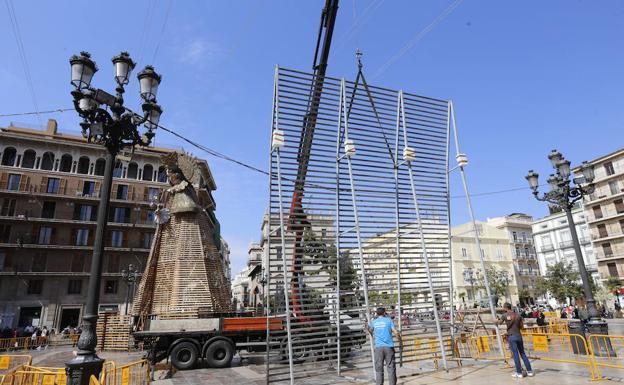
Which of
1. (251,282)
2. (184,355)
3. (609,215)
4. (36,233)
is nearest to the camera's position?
(184,355)

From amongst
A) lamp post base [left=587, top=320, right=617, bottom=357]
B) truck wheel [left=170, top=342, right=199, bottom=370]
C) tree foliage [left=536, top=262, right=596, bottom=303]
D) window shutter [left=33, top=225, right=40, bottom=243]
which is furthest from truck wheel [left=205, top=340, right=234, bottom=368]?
tree foliage [left=536, top=262, right=596, bottom=303]

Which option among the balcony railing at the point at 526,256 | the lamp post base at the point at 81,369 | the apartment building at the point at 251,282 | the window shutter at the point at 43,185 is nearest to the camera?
the lamp post base at the point at 81,369

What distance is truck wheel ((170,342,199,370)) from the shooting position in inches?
459

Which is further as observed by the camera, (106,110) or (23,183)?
(23,183)

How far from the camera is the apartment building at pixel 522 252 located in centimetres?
5531

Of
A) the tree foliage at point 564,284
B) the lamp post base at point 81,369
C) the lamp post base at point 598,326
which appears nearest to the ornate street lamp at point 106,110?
Result: the lamp post base at point 81,369

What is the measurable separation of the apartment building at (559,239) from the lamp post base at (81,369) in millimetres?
58289

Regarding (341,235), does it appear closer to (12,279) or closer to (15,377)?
(15,377)

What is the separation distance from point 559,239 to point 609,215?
413 inches

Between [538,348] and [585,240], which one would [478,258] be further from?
[538,348]

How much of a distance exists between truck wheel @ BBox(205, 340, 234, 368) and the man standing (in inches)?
280

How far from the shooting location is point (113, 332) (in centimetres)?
1922

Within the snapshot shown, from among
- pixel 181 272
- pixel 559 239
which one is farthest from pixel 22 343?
pixel 559 239

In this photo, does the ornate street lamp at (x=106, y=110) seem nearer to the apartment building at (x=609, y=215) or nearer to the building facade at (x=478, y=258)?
the building facade at (x=478, y=258)
